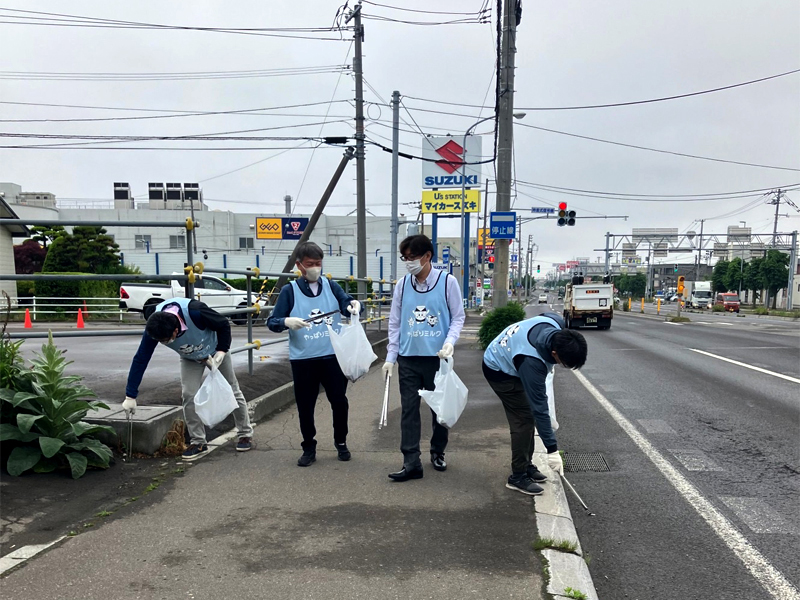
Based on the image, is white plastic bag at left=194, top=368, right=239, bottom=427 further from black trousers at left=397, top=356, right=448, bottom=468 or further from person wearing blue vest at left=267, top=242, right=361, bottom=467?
black trousers at left=397, top=356, right=448, bottom=468

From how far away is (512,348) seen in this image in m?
3.94

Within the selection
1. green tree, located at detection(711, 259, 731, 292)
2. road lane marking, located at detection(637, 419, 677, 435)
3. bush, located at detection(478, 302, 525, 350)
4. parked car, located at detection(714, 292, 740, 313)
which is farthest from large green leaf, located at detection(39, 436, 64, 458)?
green tree, located at detection(711, 259, 731, 292)

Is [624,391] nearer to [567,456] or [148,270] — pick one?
[567,456]

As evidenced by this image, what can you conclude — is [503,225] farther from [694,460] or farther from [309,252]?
[309,252]

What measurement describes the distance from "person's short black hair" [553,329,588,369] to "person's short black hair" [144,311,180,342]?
273 centimetres

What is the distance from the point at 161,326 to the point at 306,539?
188 cm

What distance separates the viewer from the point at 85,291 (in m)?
18.2

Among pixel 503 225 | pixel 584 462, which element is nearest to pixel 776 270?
pixel 503 225

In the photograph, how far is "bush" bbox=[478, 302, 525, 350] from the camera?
12492 mm

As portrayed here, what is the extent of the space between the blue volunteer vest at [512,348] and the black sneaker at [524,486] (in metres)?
0.78

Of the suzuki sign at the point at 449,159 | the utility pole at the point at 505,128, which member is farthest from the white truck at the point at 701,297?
the utility pole at the point at 505,128

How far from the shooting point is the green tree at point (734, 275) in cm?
6719

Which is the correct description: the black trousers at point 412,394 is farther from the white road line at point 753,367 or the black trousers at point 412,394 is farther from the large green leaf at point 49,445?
the white road line at point 753,367

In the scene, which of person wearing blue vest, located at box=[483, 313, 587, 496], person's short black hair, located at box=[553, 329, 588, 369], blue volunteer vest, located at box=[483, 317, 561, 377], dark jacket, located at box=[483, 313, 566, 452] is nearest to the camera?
person's short black hair, located at box=[553, 329, 588, 369]
